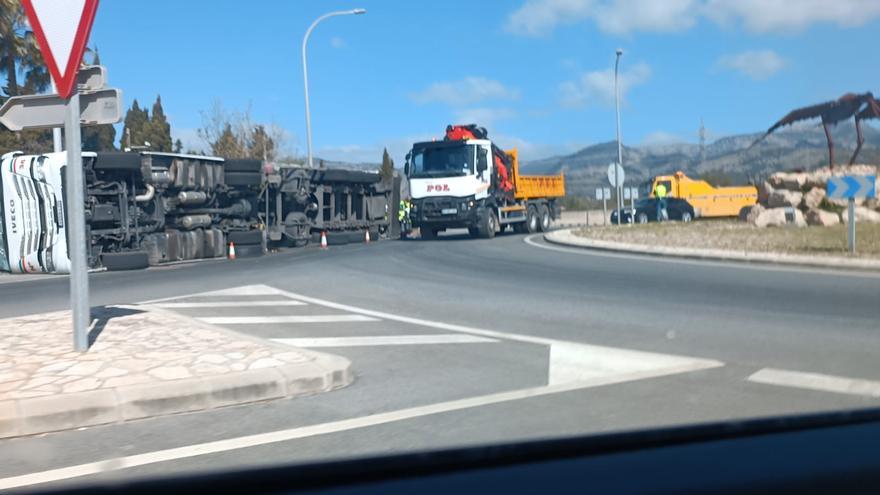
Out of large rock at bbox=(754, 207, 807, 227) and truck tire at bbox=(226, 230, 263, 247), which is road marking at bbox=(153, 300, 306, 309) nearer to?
truck tire at bbox=(226, 230, 263, 247)

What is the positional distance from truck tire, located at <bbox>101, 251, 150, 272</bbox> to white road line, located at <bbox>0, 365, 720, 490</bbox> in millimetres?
13539

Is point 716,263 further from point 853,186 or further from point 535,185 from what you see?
point 535,185

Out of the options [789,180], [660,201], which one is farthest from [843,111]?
[660,201]

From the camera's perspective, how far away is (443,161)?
25906mm

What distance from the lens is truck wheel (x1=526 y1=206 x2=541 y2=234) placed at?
31.0m

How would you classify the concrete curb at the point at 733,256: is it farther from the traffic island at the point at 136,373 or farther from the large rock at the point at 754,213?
the traffic island at the point at 136,373

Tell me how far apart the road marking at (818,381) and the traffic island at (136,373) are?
351 centimetres

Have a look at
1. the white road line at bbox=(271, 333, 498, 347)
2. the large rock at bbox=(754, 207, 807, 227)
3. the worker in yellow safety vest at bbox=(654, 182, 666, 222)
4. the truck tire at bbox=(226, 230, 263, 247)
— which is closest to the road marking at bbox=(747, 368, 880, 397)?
the white road line at bbox=(271, 333, 498, 347)

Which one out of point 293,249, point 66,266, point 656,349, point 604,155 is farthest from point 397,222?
point 604,155

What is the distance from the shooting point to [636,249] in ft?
64.4

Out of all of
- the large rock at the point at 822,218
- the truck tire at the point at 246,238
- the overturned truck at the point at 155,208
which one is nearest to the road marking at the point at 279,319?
the overturned truck at the point at 155,208

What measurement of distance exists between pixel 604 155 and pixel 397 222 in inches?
3854

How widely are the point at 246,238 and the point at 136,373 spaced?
15237mm

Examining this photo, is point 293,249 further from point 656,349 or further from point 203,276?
point 656,349
